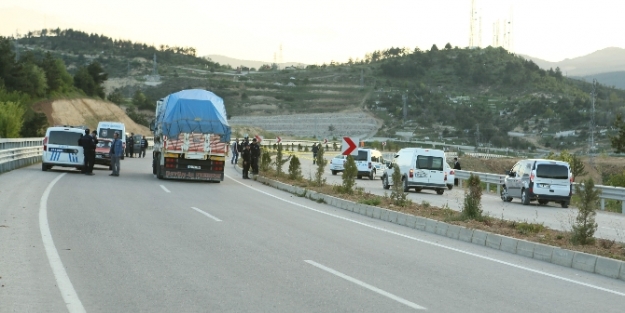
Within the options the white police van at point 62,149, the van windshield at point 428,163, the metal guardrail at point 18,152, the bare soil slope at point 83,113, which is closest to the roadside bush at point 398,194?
the van windshield at point 428,163

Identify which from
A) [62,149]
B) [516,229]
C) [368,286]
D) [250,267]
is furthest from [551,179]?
[368,286]

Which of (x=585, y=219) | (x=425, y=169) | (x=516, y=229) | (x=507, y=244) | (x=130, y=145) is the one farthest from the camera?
(x=130, y=145)

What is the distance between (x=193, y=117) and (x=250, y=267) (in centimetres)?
2194

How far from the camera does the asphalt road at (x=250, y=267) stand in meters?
8.83

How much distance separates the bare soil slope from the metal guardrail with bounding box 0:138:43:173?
42005mm

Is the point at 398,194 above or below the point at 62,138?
below

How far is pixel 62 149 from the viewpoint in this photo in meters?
32.8

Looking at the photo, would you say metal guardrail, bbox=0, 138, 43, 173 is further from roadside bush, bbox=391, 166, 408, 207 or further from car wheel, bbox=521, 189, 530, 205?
car wheel, bbox=521, 189, 530, 205

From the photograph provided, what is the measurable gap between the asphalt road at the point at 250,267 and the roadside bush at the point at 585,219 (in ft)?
4.07

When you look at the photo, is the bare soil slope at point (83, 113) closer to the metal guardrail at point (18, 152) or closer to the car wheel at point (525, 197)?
the metal guardrail at point (18, 152)

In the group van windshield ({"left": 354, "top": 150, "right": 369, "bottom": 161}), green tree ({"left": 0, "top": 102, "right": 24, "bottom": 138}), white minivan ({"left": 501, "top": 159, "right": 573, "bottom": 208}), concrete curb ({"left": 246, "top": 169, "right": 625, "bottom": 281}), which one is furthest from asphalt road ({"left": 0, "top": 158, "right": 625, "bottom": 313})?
green tree ({"left": 0, "top": 102, "right": 24, "bottom": 138})

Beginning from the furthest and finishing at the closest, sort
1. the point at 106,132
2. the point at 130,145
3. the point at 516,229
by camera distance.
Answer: the point at 130,145, the point at 106,132, the point at 516,229

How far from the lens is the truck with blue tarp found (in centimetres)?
3162

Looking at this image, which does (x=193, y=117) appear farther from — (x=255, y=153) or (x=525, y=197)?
(x=525, y=197)
